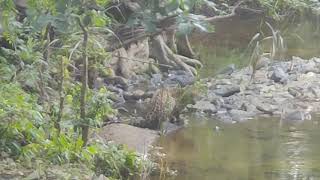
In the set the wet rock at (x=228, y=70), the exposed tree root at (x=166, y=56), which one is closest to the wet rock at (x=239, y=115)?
the exposed tree root at (x=166, y=56)

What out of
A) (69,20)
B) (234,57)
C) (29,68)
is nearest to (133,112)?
(29,68)

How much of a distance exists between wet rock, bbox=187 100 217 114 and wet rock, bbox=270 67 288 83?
8.32ft

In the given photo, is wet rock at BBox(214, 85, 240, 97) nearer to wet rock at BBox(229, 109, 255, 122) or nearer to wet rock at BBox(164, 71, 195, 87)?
wet rock at BBox(164, 71, 195, 87)

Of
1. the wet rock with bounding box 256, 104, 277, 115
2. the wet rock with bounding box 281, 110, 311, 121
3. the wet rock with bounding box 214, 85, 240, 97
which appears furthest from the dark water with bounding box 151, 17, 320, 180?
the wet rock with bounding box 214, 85, 240, 97

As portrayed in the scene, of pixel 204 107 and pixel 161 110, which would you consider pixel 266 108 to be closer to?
pixel 204 107

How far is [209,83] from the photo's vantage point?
12.5 meters

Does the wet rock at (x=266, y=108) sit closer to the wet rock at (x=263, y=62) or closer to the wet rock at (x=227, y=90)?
the wet rock at (x=227, y=90)

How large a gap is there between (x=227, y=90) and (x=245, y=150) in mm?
3574

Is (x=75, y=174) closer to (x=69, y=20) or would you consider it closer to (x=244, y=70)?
(x=69, y=20)

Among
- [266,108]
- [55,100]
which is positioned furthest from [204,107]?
[55,100]

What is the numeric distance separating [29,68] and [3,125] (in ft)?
4.42

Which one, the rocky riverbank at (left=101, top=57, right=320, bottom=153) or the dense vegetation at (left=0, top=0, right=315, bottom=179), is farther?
the rocky riverbank at (left=101, top=57, right=320, bottom=153)

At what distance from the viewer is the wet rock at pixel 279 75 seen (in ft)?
42.4

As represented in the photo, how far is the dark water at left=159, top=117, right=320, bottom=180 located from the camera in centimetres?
719
